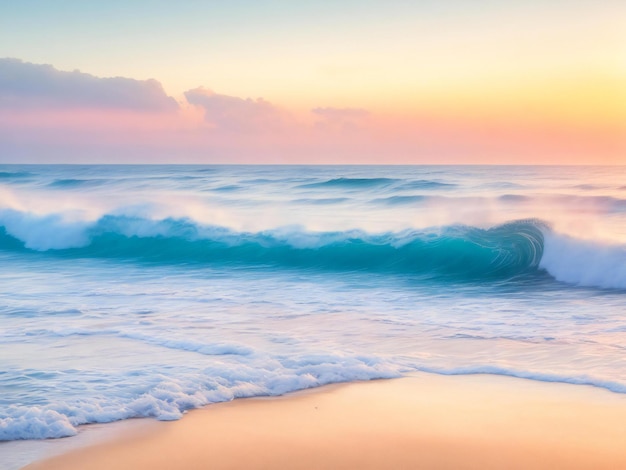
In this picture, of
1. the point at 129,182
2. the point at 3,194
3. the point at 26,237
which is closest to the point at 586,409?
the point at 26,237

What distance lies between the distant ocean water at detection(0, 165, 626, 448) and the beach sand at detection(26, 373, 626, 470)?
0.33 m

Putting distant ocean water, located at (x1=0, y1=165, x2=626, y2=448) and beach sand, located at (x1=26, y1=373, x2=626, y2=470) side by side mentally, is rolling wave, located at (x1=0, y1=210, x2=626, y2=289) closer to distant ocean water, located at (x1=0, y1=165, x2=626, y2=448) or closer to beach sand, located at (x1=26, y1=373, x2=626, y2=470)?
distant ocean water, located at (x1=0, y1=165, x2=626, y2=448)

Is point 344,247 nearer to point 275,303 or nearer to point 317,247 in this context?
point 317,247

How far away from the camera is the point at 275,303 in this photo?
31.1ft

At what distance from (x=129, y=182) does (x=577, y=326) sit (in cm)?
3513

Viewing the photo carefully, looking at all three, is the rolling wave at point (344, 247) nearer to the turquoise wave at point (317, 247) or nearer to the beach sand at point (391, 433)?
the turquoise wave at point (317, 247)

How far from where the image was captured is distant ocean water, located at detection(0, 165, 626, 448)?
560cm

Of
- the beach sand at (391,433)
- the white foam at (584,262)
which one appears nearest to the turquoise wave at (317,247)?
the white foam at (584,262)

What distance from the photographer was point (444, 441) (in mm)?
4320

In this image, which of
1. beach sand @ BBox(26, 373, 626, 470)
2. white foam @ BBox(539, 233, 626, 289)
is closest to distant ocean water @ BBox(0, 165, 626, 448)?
white foam @ BBox(539, 233, 626, 289)

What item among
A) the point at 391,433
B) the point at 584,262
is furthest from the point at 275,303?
the point at 584,262

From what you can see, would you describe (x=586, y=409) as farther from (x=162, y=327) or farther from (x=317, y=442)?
(x=162, y=327)

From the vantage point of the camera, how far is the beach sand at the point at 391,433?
4035 mm

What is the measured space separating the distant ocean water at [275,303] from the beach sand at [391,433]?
0.33m
